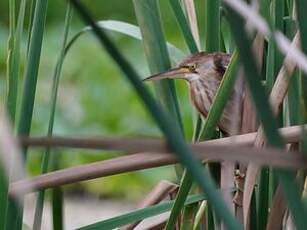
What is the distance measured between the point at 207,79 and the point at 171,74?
25 centimetres

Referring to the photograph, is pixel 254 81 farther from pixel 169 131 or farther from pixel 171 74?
pixel 171 74

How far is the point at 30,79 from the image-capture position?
0.84 meters

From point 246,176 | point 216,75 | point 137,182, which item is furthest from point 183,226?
point 137,182

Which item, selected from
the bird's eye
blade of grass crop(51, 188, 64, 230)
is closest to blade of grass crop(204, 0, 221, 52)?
blade of grass crop(51, 188, 64, 230)

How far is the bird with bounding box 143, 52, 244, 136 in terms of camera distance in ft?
3.50

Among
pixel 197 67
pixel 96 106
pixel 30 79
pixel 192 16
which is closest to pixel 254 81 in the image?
pixel 30 79

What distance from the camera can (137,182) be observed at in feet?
9.12

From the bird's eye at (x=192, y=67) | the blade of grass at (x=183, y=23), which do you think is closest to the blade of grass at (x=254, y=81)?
the blade of grass at (x=183, y=23)

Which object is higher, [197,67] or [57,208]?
[197,67]

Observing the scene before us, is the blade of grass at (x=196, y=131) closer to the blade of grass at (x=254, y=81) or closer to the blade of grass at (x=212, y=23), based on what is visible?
the blade of grass at (x=212, y=23)

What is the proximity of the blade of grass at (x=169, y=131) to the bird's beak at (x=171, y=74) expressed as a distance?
0.51 m

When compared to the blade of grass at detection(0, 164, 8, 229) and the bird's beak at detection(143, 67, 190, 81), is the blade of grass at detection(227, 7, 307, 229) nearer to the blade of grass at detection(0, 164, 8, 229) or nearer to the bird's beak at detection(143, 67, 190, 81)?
the blade of grass at detection(0, 164, 8, 229)

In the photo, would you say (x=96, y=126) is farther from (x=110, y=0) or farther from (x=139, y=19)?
(x=139, y=19)

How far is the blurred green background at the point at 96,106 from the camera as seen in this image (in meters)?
2.77
